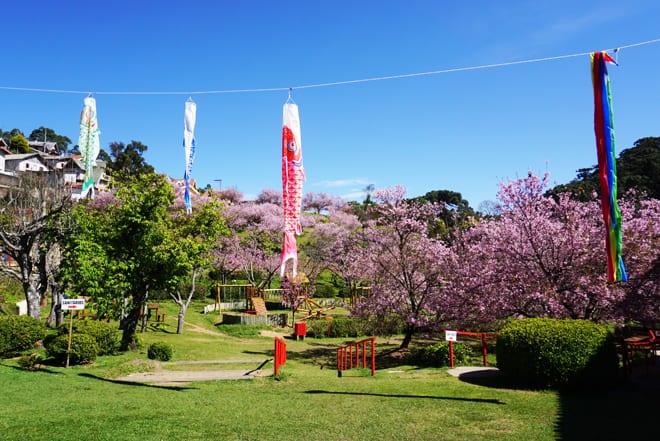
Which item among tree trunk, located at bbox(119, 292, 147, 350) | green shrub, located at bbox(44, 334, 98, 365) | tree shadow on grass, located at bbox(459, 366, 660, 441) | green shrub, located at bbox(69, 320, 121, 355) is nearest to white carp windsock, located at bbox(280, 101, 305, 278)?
tree shadow on grass, located at bbox(459, 366, 660, 441)

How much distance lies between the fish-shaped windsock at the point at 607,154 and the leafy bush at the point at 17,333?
17.2 metres

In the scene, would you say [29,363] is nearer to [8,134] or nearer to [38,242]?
[38,242]

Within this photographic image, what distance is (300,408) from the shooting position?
380 inches

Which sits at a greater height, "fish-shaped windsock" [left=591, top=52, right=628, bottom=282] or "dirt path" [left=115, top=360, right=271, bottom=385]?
"fish-shaped windsock" [left=591, top=52, right=628, bottom=282]

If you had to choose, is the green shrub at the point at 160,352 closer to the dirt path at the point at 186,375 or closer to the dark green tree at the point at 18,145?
the dirt path at the point at 186,375

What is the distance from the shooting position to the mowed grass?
7.77 metres

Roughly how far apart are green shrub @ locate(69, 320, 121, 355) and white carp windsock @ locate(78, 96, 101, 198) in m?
4.79

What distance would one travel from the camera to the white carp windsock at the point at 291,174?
543 inches

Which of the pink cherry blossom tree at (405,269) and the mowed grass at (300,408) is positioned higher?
the pink cherry blossom tree at (405,269)

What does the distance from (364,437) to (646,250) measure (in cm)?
1214

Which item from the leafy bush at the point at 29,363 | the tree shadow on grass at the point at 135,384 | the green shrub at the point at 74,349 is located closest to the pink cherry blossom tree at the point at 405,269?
the tree shadow on grass at the point at 135,384

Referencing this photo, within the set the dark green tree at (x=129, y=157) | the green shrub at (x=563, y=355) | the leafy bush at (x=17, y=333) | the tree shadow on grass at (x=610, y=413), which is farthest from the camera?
the dark green tree at (x=129, y=157)

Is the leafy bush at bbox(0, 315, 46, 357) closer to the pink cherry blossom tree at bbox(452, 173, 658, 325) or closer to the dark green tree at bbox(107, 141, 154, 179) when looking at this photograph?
the pink cherry blossom tree at bbox(452, 173, 658, 325)

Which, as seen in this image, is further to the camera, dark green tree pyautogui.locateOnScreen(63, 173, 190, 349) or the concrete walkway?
dark green tree pyautogui.locateOnScreen(63, 173, 190, 349)
